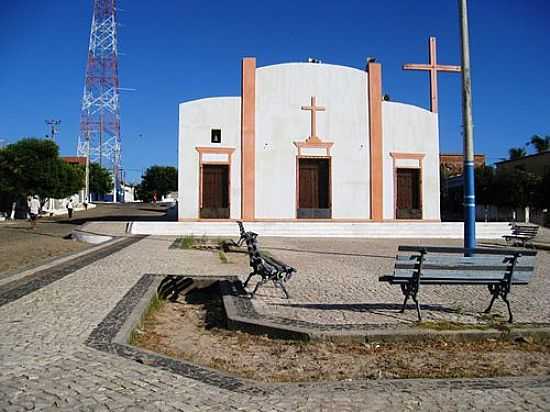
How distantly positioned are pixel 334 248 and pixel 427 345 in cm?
1119

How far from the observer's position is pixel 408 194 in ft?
86.1

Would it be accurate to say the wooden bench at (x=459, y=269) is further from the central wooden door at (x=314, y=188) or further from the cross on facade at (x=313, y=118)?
the cross on facade at (x=313, y=118)

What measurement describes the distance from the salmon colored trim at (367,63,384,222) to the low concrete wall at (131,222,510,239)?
1.98 metres

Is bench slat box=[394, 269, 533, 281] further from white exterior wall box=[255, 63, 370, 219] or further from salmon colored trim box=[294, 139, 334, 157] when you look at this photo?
salmon colored trim box=[294, 139, 334, 157]

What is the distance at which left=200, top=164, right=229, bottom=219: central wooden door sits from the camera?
80.4 ft

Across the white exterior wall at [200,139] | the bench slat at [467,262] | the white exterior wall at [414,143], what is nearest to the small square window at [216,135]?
the white exterior wall at [200,139]

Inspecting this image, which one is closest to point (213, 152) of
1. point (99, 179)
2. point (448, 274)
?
point (448, 274)

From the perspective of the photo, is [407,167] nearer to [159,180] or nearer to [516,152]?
[516,152]

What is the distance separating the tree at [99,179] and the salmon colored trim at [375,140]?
63.5 meters

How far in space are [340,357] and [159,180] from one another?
96.6m

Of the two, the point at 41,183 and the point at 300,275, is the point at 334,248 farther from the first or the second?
the point at 41,183

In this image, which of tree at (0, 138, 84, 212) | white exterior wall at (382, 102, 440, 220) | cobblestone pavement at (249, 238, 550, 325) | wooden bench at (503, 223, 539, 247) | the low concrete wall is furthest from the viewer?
tree at (0, 138, 84, 212)

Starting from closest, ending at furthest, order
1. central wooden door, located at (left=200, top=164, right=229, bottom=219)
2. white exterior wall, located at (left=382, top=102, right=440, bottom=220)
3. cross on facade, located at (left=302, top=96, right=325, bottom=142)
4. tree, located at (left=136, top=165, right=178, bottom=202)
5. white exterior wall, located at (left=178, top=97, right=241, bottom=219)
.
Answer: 1. white exterior wall, located at (left=178, top=97, right=241, bottom=219)
2. central wooden door, located at (left=200, top=164, right=229, bottom=219)
3. cross on facade, located at (left=302, top=96, right=325, bottom=142)
4. white exterior wall, located at (left=382, top=102, right=440, bottom=220)
5. tree, located at (left=136, top=165, right=178, bottom=202)

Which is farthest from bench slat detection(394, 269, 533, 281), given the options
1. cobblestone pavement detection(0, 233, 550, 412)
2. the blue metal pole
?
the blue metal pole
